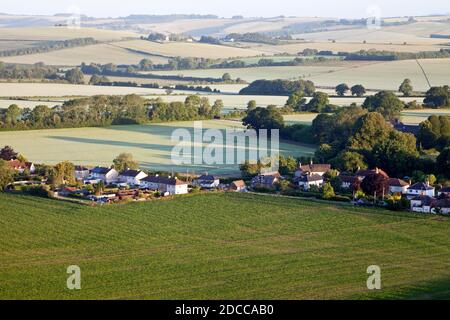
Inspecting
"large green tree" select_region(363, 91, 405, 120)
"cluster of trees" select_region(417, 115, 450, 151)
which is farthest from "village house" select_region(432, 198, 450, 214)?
"large green tree" select_region(363, 91, 405, 120)

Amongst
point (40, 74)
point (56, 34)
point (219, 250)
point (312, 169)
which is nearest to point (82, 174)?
point (312, 169)

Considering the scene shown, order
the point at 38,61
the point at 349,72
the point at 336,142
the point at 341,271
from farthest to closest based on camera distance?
1. the point at 38,61
2. the point at 349,72
3. the point at 336,142
4. the point at 341,271

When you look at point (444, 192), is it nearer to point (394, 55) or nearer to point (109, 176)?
point (109, 176)

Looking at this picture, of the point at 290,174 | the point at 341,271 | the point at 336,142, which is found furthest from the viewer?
the point at 336,142

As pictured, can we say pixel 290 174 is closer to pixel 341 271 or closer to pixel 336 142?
pixel 336 142

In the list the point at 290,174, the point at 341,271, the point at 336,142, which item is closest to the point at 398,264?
the point at 341,271

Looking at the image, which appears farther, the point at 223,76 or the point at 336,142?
the point at 223,76
